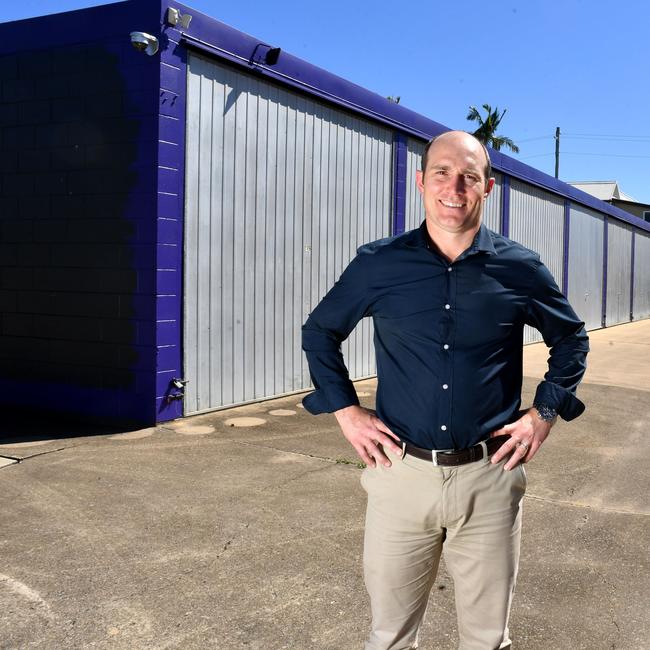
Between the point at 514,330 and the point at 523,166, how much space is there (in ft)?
52.5

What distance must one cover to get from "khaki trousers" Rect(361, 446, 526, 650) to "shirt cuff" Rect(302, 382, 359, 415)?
244 mm

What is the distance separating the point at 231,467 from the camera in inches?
231

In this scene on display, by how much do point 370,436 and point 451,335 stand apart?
40cm

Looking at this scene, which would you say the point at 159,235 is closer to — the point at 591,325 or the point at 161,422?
the point at 161,422

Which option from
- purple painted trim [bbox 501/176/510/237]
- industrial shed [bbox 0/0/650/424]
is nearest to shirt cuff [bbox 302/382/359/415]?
industrial shed [bbox 0/0/650/424]

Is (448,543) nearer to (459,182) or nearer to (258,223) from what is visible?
(459,182)

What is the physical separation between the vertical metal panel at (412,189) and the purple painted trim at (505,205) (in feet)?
14.6

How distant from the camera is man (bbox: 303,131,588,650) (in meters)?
2.20

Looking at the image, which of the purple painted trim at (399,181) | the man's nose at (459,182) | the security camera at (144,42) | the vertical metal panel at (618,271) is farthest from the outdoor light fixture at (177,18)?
the vertical metal panel at (618,271)

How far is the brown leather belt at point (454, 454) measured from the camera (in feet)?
7.14

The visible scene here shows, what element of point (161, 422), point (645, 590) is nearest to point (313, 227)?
point (161, 422)

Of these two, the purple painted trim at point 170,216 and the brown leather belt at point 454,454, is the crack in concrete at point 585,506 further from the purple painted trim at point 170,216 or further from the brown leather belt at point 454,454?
the purple painted trim at point 170,216

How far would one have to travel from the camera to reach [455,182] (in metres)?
2.23

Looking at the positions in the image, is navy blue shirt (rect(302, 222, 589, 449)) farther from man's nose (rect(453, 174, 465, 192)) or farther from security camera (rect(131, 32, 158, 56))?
security camera (rect(131, 32, 158, 56))
